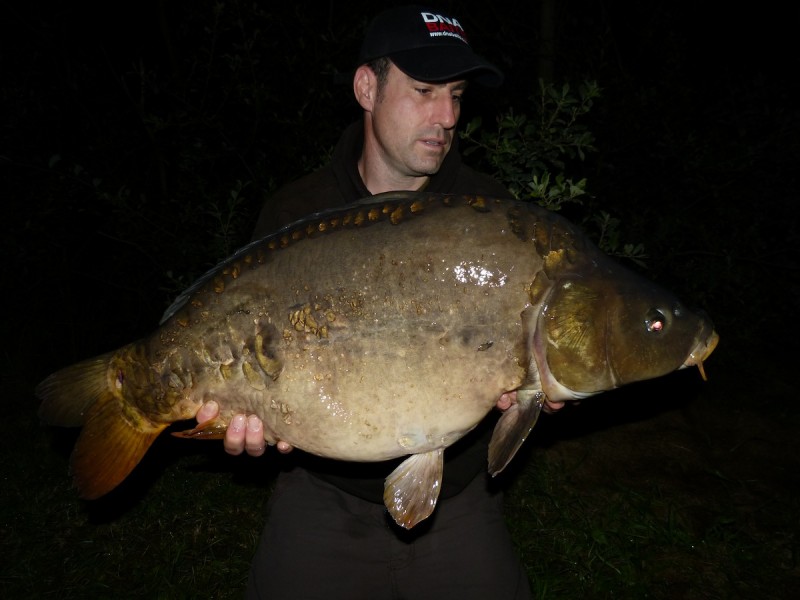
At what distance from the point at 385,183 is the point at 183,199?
86.2 inches

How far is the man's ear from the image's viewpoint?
2416 mm

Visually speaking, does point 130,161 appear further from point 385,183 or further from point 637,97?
point 637,97

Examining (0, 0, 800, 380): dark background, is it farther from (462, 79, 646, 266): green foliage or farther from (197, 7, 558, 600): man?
(197, 7, 558, 600): man

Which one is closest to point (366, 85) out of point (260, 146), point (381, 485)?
point (381, 485)

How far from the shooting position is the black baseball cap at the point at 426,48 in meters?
2.20

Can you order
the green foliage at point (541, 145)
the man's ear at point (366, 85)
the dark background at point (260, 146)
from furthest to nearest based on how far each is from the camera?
the dark background at point (260, 146)
the green foliage at point (541, 145)
the man's ear at point (366, 85)

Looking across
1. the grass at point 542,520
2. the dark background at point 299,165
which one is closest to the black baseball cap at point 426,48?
the dark background at point 299,165

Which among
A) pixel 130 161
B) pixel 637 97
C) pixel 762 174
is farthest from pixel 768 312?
pixel 130 161

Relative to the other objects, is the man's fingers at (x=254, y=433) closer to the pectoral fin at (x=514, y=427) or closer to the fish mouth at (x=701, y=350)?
the pectoral fin at (x=514, y=427)

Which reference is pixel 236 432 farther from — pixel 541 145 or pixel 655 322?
pixel 541 145

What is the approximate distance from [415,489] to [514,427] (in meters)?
0.33

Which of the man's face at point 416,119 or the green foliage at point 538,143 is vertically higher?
the man's face at point 416,119

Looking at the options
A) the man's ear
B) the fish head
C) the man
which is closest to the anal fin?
the man

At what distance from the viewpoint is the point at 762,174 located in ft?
14.7
